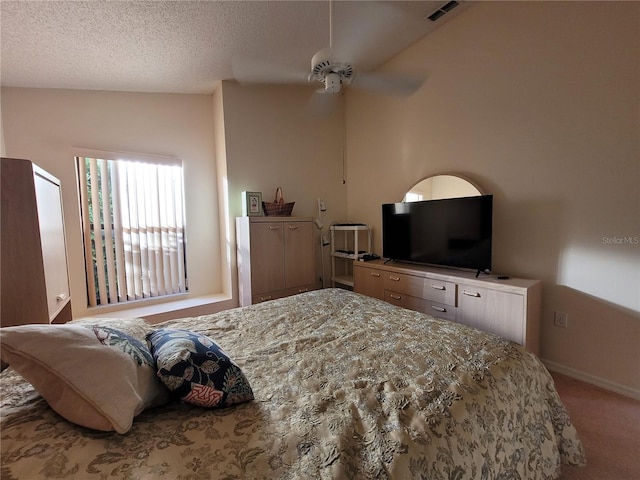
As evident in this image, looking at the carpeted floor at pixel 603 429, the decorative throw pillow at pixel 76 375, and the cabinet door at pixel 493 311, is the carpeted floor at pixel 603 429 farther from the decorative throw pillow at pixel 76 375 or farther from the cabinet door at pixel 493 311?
the decorative throw pillow at pixel 76 375

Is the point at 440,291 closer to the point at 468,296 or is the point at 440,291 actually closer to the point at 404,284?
the point at 468,296

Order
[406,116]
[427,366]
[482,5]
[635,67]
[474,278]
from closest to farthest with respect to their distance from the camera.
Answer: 1. [427,366]
2. [635,67]
3. [474,278]
4. [482,5]
5. [406,116]

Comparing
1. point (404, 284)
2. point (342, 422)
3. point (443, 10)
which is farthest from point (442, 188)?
point (342, 422)

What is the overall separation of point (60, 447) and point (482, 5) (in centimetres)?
381

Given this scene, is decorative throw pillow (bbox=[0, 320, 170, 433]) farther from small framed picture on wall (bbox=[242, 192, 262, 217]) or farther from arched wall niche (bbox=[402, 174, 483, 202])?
arched wall niche (bbox=[402, 174, 483, 202])

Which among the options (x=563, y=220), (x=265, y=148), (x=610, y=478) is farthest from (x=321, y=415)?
(x=265, y=148)

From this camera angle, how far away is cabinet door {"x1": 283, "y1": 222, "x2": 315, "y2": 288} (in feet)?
11.0

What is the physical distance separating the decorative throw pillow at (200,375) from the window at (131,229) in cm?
254

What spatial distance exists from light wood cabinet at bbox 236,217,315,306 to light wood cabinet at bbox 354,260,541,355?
84cm

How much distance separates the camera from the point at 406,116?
3293mm

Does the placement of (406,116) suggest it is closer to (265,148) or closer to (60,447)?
(265,148)

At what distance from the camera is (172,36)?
7.43 feet

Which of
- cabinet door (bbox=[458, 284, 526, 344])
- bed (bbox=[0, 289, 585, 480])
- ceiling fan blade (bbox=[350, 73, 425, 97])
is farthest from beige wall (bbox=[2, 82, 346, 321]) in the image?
bed (bbox=[0, 289, 585, 480])

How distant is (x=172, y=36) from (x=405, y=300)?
10.00 ft
